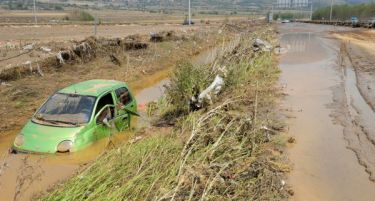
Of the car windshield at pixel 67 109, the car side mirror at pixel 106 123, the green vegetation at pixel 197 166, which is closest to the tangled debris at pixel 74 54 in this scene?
the car windshield at pixel 67 109

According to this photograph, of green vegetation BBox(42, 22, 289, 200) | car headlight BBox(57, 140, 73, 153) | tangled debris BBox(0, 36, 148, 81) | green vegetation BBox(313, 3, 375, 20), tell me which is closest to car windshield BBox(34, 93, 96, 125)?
car headlight BBox(57, 140, 73, 153)

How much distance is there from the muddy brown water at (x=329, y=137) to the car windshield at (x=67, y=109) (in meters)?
4.74

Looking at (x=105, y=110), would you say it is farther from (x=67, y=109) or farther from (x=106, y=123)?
(x=67, y=109)

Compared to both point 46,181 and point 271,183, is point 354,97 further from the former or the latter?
point 46,181

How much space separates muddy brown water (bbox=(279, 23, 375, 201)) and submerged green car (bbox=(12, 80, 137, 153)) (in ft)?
14.2

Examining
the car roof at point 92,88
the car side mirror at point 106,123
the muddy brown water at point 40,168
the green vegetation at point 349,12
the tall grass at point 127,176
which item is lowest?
the muddy brown water at point 40,168

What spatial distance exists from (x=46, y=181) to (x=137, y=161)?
2.76m

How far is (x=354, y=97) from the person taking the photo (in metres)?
16.9

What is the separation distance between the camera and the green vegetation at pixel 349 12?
89419mm

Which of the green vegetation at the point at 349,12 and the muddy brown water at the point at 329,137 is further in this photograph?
the green vegetation at the point at 349,12

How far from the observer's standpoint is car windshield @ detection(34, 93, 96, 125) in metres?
10.5

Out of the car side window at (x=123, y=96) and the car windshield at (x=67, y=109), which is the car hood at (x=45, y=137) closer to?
the car windshield at (x=67, y=109)

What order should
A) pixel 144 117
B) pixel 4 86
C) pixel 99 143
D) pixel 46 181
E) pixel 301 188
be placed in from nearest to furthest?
pixel 301 188
pixel 46 181
pixel 99 143
pixel 144 117
pixel 4 86

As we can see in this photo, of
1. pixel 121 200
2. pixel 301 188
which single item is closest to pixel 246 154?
pixel 301 188
